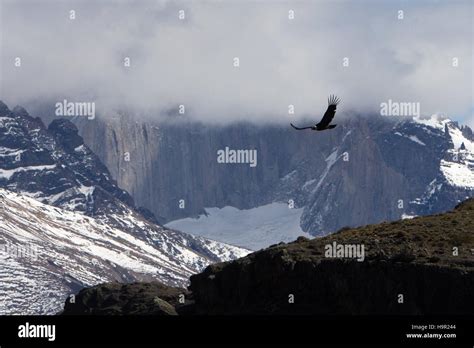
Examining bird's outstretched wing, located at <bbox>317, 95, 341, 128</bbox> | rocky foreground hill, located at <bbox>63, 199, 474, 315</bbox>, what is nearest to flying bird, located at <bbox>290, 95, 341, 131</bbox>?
bird's outstretched wing, located at <bbox>317, 95, 341, 128</bbox>

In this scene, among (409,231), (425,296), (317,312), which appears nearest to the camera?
(425,296)

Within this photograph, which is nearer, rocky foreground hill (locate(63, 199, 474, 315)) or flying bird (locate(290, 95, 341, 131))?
flying bird (locate(290, 95, 341, 131))

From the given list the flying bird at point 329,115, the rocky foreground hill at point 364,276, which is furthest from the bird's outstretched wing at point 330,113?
the rocky foreground hill at point 364,276

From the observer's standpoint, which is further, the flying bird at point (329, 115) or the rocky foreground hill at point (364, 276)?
the rocky foreground hill at point (364, 276)

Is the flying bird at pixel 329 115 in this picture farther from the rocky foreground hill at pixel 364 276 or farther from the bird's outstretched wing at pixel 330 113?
the rocky foreground hill at pixel 364 276

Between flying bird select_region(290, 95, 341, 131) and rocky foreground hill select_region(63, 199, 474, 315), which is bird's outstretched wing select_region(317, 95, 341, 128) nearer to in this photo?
flying bird select_region(290, 95, 341, 131)

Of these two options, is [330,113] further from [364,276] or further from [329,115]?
[364,276]

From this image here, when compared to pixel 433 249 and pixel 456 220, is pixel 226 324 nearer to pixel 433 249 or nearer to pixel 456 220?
pixel 433 249

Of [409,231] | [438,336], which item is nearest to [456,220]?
[409,231]
